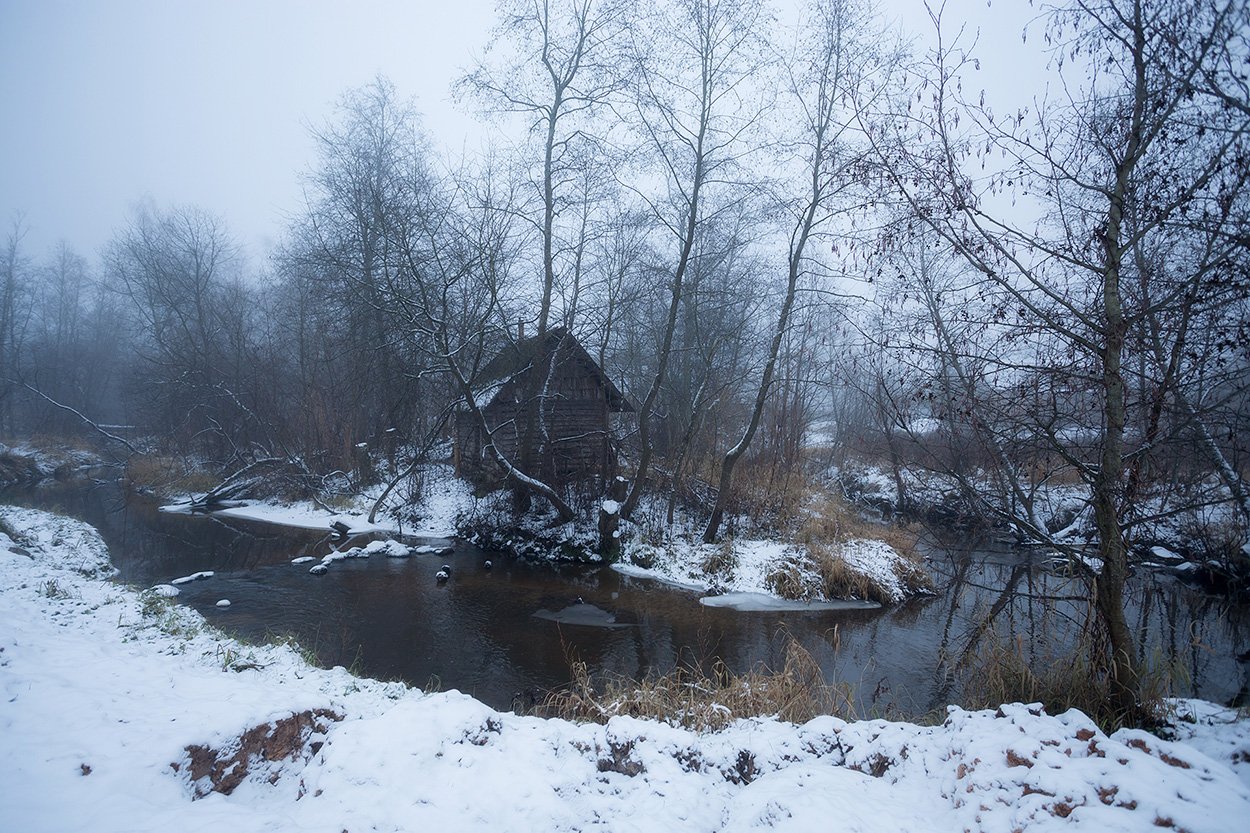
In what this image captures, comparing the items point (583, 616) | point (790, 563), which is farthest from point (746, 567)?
point (583, 616)

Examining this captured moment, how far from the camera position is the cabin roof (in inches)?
578

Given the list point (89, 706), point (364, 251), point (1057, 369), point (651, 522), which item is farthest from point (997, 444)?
point (364, 251)

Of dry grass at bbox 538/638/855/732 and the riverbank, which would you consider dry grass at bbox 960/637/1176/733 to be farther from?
the riverbank

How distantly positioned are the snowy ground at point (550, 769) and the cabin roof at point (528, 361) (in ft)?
34.5

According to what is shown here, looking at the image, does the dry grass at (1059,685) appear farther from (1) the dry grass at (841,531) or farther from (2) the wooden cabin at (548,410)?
(2) the wooden cabin at (548,410)

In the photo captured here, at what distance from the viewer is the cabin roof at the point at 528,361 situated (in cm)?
1468

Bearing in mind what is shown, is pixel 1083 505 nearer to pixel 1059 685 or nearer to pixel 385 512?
pixel 1059 685

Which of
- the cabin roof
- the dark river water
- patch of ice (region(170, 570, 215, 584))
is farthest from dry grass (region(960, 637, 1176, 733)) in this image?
patch of ice (region(170, 570, 215, 584))

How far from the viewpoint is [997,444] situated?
488 centimetres

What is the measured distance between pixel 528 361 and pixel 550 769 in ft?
39.1

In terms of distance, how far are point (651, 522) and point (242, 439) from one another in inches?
649

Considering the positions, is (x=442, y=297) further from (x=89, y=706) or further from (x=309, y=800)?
(x=309, y=800)

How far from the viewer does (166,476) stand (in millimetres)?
21109

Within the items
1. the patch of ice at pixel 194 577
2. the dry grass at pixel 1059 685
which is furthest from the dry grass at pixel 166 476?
the dry grass at pixel 1059 685
